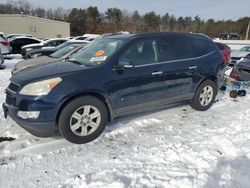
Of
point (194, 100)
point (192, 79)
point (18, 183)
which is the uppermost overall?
point (192, 79)

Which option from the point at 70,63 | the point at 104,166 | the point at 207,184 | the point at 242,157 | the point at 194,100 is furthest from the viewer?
the point at 194,100

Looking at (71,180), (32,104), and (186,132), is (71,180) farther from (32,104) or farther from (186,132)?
(186,132)

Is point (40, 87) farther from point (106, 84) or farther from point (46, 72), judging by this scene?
point (106, 84)

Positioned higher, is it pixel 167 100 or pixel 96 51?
pixel 96 51

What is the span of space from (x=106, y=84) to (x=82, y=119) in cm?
66

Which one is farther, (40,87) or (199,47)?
(199,47)

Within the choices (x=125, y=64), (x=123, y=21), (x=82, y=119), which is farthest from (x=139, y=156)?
(x=123, y=21)

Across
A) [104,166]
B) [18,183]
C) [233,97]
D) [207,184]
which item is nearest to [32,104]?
[18,183]

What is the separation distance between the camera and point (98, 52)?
411 centimetres

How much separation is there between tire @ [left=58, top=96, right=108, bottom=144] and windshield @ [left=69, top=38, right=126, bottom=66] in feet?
2.30

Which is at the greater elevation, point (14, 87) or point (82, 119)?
point (14, 87)

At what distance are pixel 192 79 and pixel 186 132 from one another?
4.22 feet

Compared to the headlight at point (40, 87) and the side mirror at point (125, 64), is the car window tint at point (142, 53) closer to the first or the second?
the side mirror at point (125, 64)

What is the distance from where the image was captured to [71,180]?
2.73m
